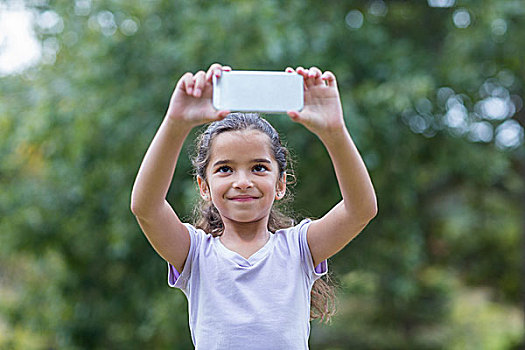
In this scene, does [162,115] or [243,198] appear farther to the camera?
[162,115]

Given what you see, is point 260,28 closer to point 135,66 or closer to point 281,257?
point 135,66

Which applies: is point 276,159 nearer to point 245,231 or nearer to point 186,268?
point 245,231

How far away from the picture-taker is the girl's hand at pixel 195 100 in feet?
5.27

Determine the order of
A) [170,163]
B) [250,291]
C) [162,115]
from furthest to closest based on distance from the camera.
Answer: [162,115] → [250,291] → [170,163]

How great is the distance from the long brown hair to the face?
0.04 m

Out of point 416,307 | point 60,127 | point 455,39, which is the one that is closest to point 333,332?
point 416,307

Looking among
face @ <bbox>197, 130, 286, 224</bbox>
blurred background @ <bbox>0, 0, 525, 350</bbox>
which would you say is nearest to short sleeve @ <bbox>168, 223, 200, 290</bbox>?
face @ <bbox>197, 130, 286, 224</bbox>

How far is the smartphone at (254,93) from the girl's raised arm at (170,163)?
3 centimetres

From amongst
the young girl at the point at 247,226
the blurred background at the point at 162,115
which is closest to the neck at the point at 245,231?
the young girl at the point at 247,226

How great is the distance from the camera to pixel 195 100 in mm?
1646

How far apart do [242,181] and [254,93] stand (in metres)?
0.35

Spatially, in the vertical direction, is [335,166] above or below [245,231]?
above

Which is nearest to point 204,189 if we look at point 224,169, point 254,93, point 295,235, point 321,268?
point 224,169

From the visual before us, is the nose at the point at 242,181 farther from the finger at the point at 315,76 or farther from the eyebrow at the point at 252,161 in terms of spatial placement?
the finger at the point at 315,76
